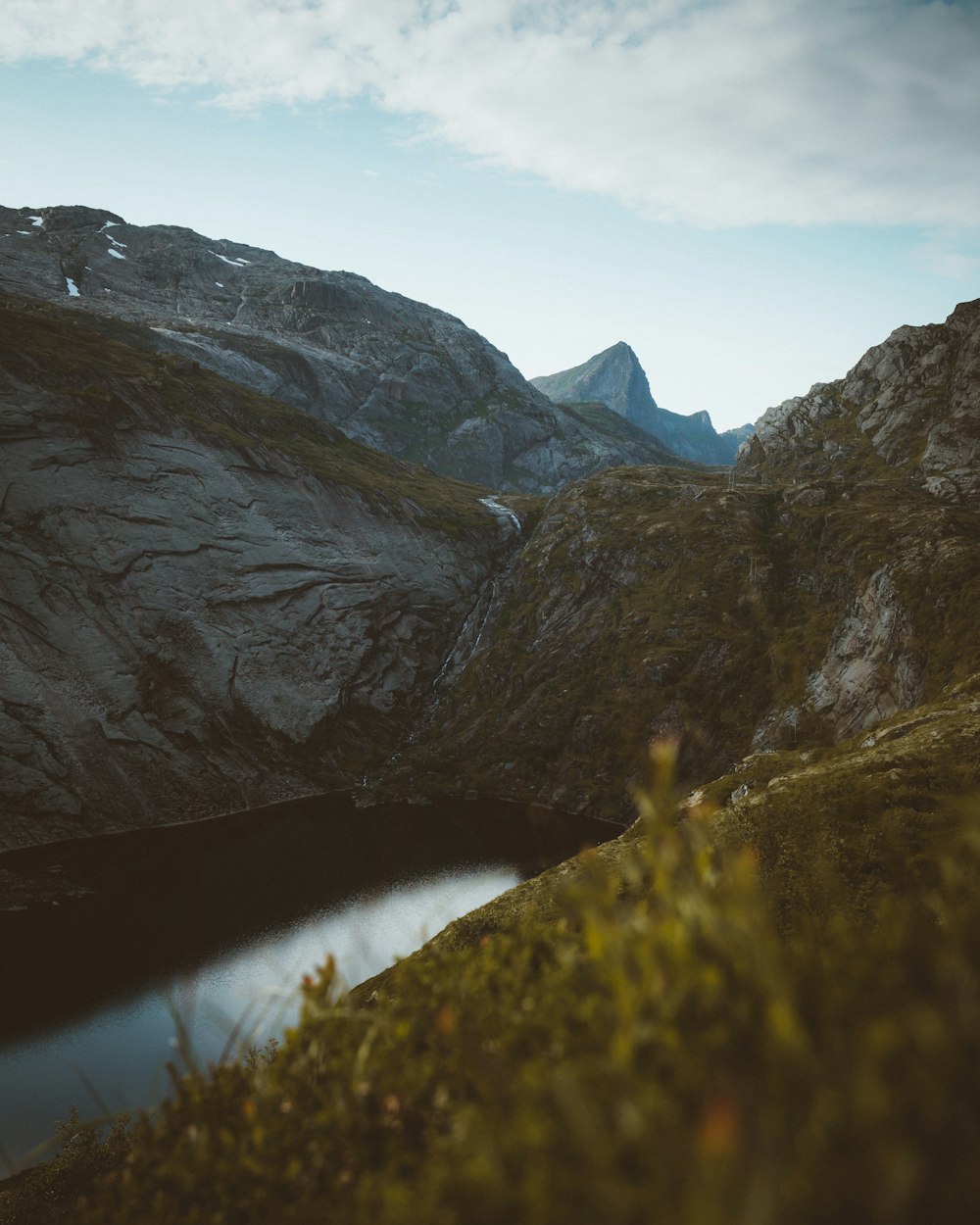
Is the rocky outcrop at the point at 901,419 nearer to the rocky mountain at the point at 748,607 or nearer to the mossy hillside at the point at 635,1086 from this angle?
the rocky mountain at the point at 748,607

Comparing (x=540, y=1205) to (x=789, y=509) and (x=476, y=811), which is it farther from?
(x=789, y=509)

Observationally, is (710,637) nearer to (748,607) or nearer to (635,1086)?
(748,607)

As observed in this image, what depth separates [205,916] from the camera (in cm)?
5969

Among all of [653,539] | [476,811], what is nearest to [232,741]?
[476,811]

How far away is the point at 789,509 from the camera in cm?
11144

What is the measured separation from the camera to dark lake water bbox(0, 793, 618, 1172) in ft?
130

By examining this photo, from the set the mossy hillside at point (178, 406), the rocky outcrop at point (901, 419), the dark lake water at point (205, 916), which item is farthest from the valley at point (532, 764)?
the dark lake water at point (205, 916)

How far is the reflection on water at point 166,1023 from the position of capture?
34.9m

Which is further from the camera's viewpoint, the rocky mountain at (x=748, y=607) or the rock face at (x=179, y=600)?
A: the rock face at (x=179, y=600)

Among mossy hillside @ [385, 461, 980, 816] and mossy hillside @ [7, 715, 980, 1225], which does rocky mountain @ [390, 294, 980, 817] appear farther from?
mossy hillside @ [7, 715, 980, 1225]

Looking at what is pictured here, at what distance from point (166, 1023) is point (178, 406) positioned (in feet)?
310

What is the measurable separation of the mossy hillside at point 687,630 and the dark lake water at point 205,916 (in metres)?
10.1

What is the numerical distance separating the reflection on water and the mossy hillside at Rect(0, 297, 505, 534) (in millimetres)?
75799

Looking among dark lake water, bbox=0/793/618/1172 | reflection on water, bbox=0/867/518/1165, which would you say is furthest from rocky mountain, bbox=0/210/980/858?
reflection on water, bbox=0/867/518/1165
